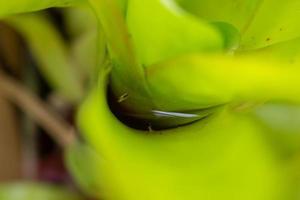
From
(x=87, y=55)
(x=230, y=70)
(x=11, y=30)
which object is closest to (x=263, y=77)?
(x=230, y=70)

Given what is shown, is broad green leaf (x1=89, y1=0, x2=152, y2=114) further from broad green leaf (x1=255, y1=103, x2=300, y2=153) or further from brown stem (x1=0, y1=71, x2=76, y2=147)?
brown stem (x1=0, y1=71, x2=76, y2=147)

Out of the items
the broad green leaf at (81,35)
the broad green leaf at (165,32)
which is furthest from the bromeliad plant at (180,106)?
the broad green leaf at (81,35)


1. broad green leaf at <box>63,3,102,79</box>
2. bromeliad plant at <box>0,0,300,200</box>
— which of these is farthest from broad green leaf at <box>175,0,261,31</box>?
broad green leaf at <box>63,3,102,79</box>

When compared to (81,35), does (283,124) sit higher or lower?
lower

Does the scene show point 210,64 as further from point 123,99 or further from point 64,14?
point 64,14

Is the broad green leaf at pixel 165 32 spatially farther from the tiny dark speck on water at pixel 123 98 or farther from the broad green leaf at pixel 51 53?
the broad green leaf at pixel 51 53

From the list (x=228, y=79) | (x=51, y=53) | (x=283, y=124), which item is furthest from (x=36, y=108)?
(x=228, y=79)

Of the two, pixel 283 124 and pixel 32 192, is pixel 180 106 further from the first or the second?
pixel 32 192
